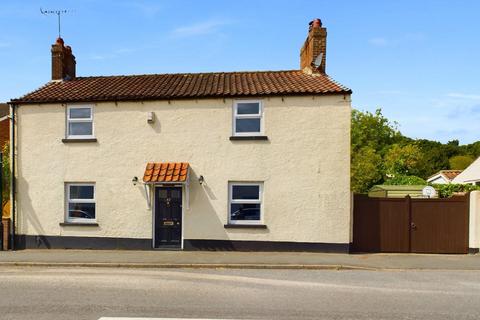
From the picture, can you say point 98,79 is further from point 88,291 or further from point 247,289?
point 247,289

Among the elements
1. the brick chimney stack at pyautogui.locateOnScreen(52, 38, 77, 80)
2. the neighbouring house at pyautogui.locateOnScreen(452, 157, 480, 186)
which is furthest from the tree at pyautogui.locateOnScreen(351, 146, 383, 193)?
the brick chimney stack at pyautogui.locateOnScreen(52, 38, 77, 80)

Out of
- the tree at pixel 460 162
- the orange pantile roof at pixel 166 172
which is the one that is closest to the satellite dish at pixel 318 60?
the orange pantile roof at pixel 166 172

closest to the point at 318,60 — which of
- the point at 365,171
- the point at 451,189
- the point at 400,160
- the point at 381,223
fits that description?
the point at 381,223

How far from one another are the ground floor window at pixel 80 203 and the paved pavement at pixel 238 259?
4.25 ft

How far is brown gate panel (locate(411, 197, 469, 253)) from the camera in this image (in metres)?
12.4

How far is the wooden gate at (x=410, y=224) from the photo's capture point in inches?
488

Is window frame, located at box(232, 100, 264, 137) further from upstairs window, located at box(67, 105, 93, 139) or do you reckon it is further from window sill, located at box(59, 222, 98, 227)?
window sill, located at box(59, 222, 98, 227)

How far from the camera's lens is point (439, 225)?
12461 millimetres

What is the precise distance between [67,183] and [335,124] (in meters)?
9.46

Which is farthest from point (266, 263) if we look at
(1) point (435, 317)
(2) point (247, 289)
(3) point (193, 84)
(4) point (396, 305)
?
(3) point (193, 84)

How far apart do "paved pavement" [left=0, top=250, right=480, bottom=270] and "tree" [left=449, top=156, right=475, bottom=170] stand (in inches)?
2059

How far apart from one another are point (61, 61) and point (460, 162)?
194ft

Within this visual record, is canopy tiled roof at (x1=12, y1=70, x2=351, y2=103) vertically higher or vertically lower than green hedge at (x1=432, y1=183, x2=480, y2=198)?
higher

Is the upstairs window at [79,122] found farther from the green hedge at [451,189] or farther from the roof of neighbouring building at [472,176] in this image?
the roof of neighbouring building at [472,176]
